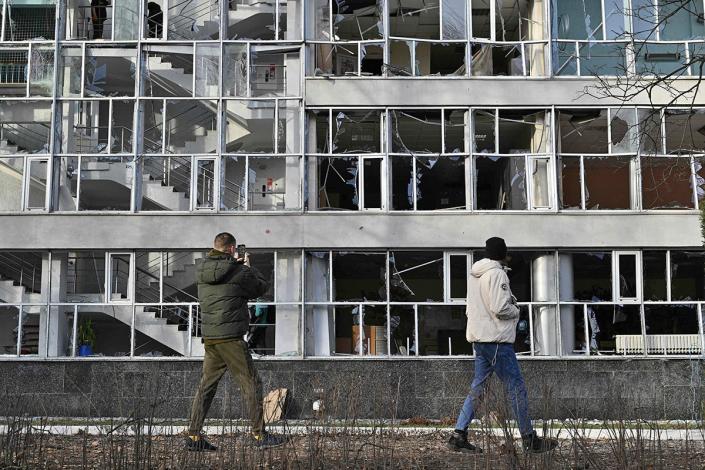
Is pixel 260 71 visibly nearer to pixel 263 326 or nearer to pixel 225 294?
pixel 263 326

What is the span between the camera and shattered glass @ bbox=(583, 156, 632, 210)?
21750 millimetres

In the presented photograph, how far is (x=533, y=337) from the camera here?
21062 mm

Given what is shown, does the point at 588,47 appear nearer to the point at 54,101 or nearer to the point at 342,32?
the point at 342,32

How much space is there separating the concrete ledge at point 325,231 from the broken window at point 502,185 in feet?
2.64

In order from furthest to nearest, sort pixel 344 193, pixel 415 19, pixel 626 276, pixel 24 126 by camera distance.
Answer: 1. pixel 415 19
2. pixel 24 126
3. pixel 344 193
4. pixel 626 276

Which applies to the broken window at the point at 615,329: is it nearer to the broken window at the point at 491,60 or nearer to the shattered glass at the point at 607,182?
the shattered glass at the point at 607,182

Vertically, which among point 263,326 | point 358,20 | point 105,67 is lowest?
point 263,326

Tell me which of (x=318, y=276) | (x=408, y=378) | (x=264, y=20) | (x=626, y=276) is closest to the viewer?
(x=408, y=378)

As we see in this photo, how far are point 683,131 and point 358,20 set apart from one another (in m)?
7.21

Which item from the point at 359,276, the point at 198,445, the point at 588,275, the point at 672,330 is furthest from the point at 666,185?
the point at 198,445

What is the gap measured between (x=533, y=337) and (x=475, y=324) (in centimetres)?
1095

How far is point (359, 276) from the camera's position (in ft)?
71.0

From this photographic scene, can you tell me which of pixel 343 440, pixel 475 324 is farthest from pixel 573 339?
pixel 343 440

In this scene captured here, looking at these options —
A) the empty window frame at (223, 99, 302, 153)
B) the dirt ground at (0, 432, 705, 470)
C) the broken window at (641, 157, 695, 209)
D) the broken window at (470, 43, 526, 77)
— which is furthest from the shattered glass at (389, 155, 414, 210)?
the dirt ground at (0, 432, 705, 470)
